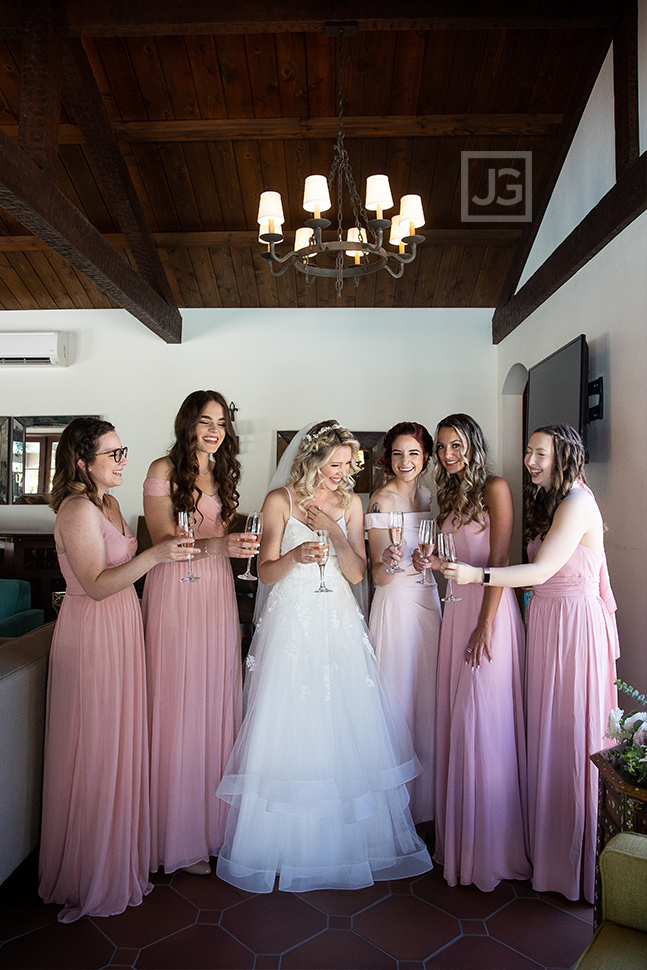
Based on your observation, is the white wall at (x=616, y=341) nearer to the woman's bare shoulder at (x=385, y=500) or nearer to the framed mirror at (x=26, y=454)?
the woman's bare shoulder at (x=385, y=500)

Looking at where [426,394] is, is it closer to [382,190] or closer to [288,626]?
[382,190]

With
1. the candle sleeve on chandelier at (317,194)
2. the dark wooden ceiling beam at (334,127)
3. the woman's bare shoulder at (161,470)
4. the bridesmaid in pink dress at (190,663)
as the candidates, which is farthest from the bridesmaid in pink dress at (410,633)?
the dark wooden ceiling beam at (334,127)

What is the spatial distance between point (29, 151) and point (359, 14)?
2009 millimetres

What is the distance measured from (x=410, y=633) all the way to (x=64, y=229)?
303cm

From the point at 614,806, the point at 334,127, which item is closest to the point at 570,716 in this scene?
the point at 614,806

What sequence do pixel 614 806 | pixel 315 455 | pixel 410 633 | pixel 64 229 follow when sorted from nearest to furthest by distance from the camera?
pixel 614 806 < pixel 315 455 < pixel 410 633 < pixel 64 229

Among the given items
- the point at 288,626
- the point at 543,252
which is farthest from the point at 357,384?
the point at 288,626

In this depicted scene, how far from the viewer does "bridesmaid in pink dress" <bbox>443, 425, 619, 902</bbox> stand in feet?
8.13

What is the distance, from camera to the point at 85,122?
4.61m

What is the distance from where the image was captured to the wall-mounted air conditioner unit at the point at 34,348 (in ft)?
22.0

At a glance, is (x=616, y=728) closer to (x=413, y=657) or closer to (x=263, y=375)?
(x=413, y=657)

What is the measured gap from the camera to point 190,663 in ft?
8.89

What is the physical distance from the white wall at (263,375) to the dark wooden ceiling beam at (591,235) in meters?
1.24

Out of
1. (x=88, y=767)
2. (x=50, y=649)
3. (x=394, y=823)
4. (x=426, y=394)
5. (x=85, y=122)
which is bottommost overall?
(x=394, y=823)
